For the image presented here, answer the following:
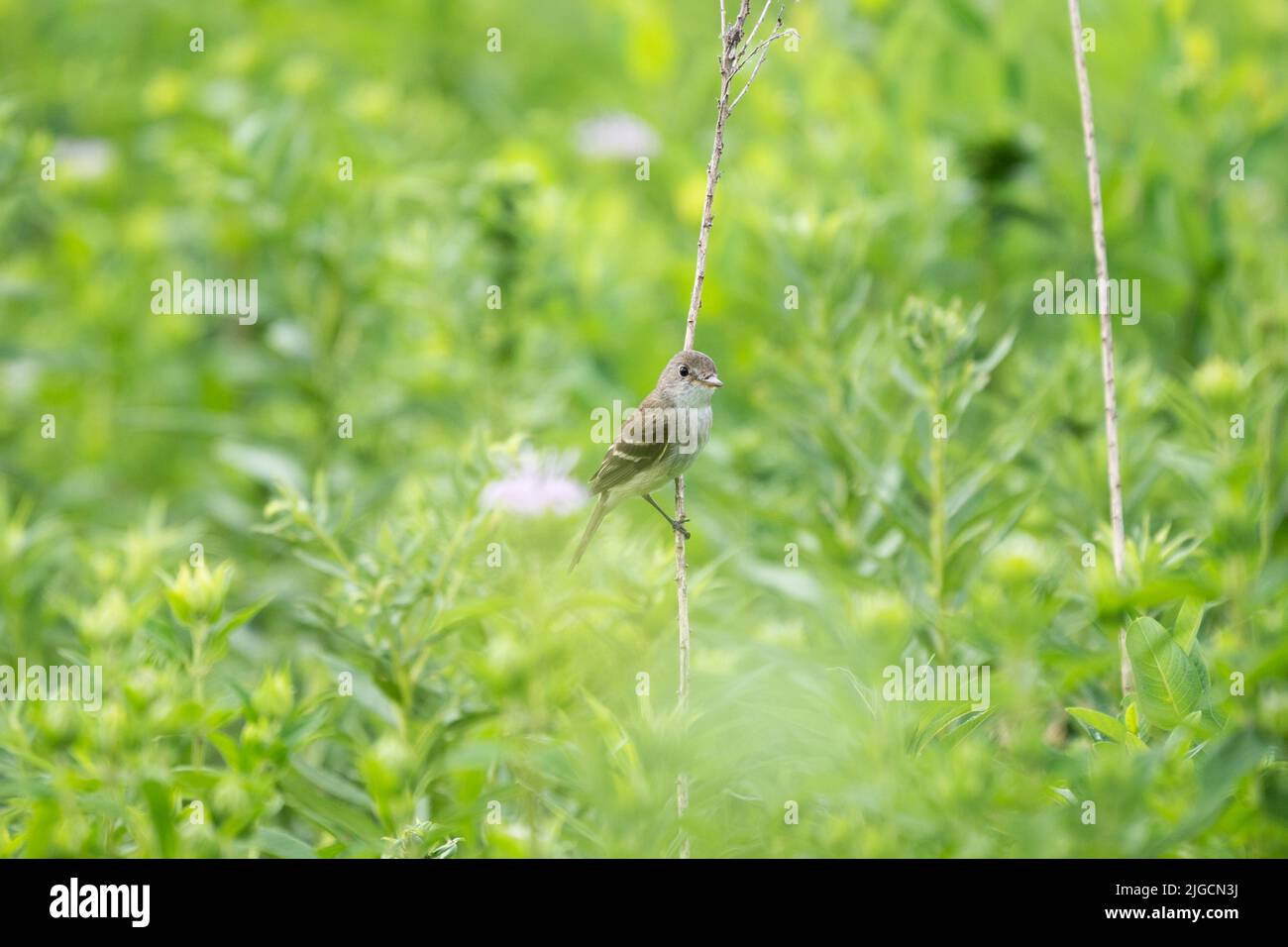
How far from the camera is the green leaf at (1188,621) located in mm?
2311

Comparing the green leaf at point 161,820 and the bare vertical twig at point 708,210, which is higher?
the bare vertical twig at point 708,210

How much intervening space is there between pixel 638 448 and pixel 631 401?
1.63 m

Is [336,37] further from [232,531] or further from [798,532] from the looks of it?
[798,532]

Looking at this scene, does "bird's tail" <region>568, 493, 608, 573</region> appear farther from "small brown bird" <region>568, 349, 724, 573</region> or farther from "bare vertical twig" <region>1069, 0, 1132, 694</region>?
"bare vertical twig" <region>1069, 0, 1132, 694</region>

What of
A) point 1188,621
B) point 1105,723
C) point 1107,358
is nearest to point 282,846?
point 1105,723

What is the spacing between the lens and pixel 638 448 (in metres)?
2.68

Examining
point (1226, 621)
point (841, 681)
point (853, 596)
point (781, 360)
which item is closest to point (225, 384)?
point (781, 360)

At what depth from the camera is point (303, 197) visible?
163 inches

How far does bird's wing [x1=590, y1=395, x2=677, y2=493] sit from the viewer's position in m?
2.62

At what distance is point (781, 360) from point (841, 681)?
1402mm

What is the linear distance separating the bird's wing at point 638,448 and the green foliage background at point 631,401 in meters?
0.18

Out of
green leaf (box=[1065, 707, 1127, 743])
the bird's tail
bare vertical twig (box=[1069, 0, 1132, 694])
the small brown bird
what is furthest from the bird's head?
green leaf (box=[1065, 707, 1127, 743])

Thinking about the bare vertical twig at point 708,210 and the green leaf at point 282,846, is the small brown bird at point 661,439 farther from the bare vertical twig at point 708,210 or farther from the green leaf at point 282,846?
the green leaf at point 282,846

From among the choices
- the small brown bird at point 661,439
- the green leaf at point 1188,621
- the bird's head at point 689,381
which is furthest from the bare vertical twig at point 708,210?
the green leaf at point 1188,621
